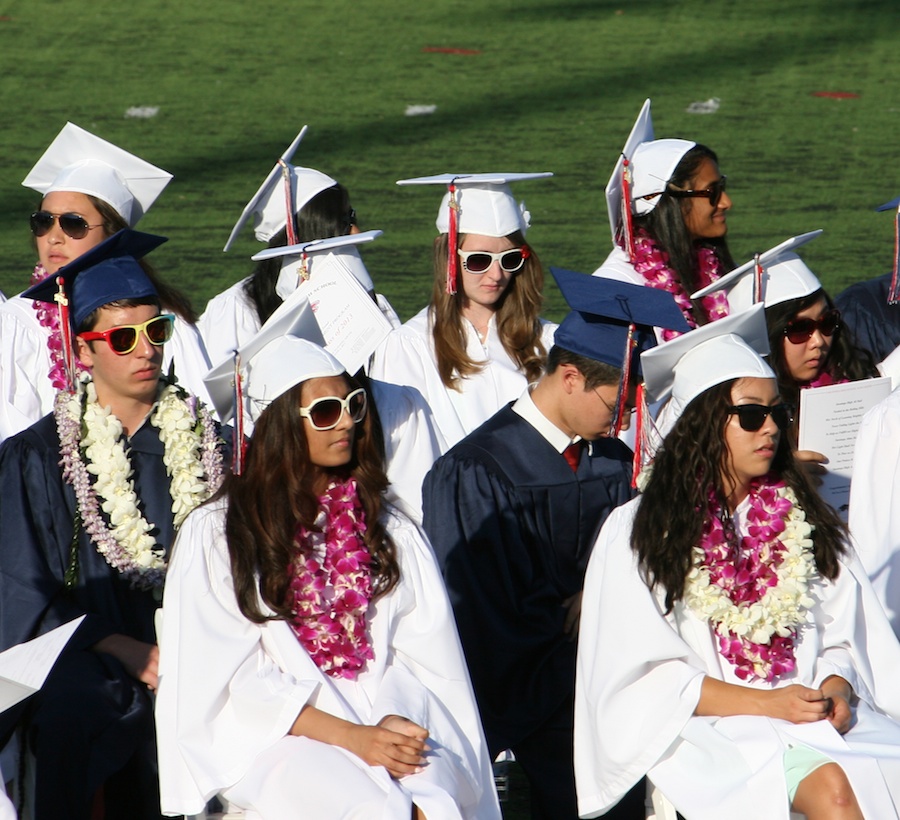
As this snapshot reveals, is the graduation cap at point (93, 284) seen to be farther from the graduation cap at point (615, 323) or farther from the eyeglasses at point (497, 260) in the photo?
the eyeglasses at point (497, 260)

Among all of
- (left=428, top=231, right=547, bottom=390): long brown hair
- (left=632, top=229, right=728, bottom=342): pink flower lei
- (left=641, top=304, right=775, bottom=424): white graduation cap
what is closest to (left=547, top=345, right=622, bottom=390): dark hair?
(left=641, top=304, right=775, bottom=424): white graduation cap

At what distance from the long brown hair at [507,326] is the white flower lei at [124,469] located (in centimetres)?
140

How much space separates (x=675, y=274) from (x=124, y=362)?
7.68ft

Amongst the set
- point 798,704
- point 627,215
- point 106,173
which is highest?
point 106,173

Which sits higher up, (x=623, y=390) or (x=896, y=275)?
(x=896, y=275)

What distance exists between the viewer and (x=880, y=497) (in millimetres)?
4547

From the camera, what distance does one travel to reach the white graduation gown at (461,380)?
5543 mm

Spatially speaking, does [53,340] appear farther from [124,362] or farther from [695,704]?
[695,704]

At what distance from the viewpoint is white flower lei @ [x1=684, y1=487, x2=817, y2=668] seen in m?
3.72

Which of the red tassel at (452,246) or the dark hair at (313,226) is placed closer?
the red tassel at (452,246)

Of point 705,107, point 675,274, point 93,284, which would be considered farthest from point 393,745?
point 705,107

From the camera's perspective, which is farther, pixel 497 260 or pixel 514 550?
pixel 497 260

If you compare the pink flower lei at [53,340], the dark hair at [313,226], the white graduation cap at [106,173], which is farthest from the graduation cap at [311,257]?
the pink flower lei at [53,340]

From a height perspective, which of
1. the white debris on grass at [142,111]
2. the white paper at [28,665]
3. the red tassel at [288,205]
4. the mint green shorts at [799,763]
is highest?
the white debris on grass at [142,111]
